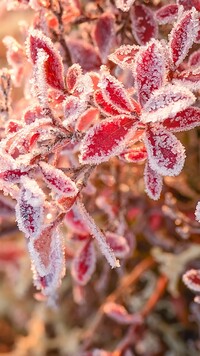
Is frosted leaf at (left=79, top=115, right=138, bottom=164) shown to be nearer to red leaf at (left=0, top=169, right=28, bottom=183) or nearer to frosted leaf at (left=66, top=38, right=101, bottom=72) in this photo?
red leaf at (left=0, top=169, right=28, bottom=183)

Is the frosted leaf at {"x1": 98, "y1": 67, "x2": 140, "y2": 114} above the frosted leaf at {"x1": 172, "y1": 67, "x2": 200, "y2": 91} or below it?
above

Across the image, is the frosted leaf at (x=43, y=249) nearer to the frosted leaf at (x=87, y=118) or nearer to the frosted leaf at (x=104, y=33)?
the frosted leaf at (x=87, y=118)

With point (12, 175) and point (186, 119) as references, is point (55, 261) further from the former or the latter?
point (186, 119)

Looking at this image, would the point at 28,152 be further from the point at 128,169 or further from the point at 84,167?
the point at 128,169

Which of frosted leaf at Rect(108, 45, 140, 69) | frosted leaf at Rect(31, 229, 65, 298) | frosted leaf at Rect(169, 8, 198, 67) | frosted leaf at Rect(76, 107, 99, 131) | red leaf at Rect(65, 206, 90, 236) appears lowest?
→ red leaf at Rect(65, 206, 90, 236)

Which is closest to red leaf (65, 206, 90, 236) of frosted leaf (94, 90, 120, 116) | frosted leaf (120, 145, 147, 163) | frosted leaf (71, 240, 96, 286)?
frosted leaf (71, 240, 96, 286)

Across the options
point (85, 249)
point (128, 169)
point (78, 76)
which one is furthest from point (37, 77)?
point (128, 169)

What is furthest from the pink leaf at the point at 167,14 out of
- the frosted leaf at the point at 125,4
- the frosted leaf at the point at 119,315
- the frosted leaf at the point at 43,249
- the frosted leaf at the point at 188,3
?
the frosted leaf at the point at 119,315
